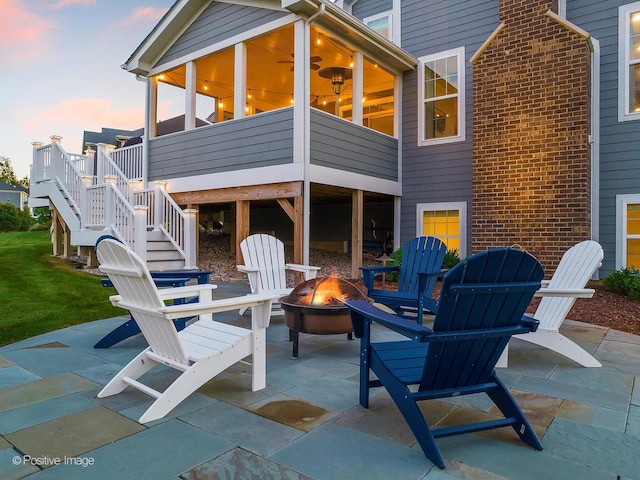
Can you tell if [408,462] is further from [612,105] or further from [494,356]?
[612,105]

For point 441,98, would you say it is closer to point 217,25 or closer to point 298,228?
point 298,228

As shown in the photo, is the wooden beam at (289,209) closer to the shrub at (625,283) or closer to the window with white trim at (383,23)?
the window with white trim at (383,23)

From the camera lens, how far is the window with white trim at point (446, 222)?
8.44 meters

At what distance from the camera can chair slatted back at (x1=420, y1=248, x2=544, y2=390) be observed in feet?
6.14

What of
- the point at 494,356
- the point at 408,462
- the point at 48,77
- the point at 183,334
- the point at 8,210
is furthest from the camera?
the point at 8,210

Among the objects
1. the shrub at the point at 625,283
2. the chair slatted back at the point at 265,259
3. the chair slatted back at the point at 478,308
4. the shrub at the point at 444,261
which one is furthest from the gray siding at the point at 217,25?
the shrub at the point at 625,283

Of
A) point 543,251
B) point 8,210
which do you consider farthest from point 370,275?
point 8,210

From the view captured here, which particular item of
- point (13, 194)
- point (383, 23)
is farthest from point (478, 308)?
point (13, 194)

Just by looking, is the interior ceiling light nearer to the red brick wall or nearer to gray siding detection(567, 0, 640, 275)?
the red brick wall

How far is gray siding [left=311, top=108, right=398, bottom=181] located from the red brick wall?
1.91 metres

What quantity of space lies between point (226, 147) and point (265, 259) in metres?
3.63

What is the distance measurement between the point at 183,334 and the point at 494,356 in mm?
1952

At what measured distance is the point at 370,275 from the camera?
15.3ft

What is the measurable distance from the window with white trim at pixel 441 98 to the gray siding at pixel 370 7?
1633mm
